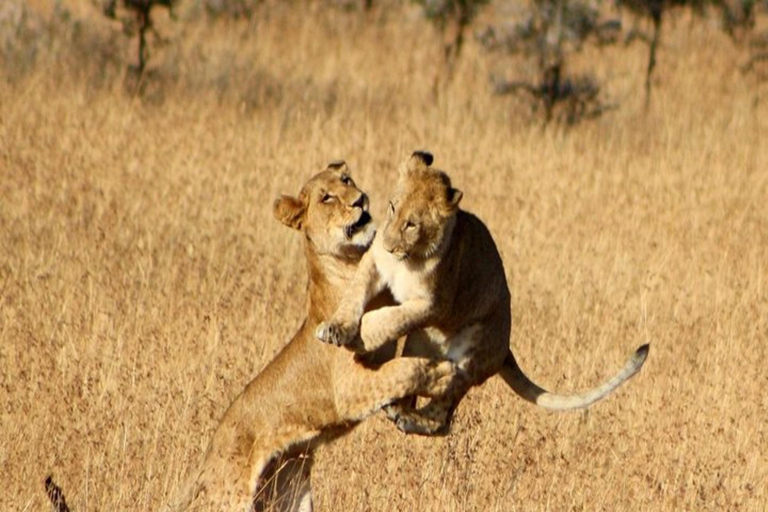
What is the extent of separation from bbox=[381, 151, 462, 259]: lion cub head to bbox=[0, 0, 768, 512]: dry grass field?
4.60 ft

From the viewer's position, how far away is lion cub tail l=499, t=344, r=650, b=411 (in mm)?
5832

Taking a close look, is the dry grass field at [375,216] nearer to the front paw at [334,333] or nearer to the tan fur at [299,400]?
the tan fur at [299,400]

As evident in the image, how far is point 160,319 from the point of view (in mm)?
8820

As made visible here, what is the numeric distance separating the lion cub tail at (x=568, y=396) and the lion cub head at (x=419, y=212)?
0.82 meters

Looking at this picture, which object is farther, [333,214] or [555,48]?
[555,48]

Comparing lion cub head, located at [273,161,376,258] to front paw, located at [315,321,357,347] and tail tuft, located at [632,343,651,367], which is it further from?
tail tuft, located at [632,343,651,367]

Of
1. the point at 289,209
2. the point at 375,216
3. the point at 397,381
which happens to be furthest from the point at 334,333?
the point at 375,216

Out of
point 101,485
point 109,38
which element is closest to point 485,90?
point 109,38

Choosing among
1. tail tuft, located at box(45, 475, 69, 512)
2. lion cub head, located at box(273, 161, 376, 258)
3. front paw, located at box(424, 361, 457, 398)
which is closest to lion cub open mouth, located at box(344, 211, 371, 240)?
lion cub head, located at box(273, 161, 376, 258)

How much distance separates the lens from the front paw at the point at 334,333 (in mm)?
5539

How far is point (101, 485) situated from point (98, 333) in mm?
1775

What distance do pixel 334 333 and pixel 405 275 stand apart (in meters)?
0.31

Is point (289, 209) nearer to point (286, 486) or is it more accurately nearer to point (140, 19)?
point (286, 486)

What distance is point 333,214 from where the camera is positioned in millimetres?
6152
